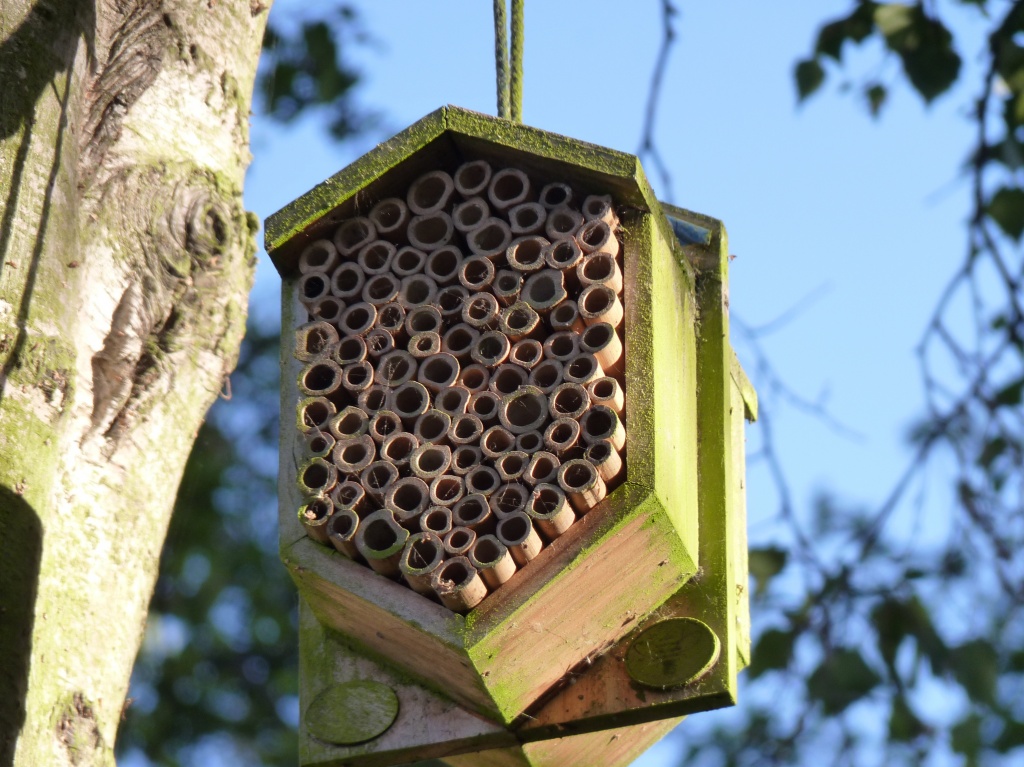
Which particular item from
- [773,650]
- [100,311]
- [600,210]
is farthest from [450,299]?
[773,650]

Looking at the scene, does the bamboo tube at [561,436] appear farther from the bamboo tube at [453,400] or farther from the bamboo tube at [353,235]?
the bamboo tube at [353,235]

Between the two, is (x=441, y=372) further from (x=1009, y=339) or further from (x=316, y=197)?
(x=1009, y=339)

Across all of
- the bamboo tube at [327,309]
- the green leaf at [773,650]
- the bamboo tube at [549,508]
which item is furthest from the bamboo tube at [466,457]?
the green leaf at [773,650]

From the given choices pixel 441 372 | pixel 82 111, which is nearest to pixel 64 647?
pixel 441 372

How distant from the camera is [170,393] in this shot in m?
2.24

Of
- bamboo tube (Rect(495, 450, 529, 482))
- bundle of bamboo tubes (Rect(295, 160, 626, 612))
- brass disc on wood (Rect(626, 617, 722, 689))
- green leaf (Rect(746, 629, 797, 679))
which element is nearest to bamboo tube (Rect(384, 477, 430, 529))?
bundle of bamboo tubes (Rect(295, 160, 626, 612))

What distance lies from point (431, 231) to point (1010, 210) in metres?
1.88

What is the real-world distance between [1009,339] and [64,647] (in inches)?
98.6

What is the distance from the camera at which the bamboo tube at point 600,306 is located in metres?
2.04

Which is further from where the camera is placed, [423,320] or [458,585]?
[423,320]

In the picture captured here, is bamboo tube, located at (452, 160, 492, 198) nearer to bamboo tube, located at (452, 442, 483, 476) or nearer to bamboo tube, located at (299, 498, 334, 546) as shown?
bamboo tube, located at (452, 442, 483, 476)

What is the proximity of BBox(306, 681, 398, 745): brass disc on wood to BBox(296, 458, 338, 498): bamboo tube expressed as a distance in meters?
0.34

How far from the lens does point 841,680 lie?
318cm

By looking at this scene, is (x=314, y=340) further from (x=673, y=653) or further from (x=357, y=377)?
(x=673, y=653)
